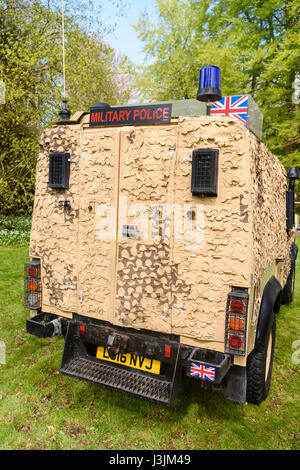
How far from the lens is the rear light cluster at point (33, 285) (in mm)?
3475

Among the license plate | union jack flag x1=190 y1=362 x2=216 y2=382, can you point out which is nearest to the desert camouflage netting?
union jack flag x1=190 y1=362 x2=216 y2=382

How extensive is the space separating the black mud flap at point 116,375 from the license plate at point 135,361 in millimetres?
36

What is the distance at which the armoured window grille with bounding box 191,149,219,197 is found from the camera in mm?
2607

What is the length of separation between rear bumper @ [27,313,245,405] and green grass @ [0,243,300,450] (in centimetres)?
43

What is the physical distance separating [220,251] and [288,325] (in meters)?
3.80

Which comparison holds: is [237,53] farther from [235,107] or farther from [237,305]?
[237,305]

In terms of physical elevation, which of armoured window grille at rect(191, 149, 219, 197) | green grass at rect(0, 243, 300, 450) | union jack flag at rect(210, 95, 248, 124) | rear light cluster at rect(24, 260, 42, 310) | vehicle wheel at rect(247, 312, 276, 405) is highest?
union jack flag at rect(210, 95, 248, 124)

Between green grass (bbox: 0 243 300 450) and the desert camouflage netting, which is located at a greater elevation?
the desert camouflage netting

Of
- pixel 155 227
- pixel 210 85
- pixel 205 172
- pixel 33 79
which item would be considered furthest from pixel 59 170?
pixel 33 79

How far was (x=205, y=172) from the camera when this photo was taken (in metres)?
2.64

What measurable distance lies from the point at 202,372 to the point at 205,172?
161 centimetres

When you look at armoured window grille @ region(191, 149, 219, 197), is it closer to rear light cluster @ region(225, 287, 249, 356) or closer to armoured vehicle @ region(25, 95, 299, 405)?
armoured vehicle @ region(25, 95, 299, 405)

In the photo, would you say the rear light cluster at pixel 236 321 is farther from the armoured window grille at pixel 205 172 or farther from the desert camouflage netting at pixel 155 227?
the armoured window grille at pixel 205 172

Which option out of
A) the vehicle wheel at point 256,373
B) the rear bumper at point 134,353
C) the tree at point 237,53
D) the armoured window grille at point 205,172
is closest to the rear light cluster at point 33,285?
the rear bumper at point 134,353
